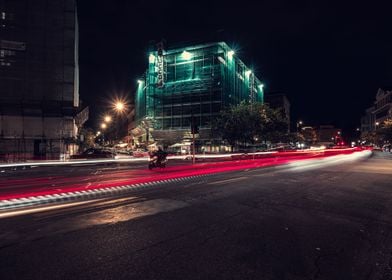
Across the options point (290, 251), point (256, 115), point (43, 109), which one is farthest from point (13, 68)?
point (290, 251)

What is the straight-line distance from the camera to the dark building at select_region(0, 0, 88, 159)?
4072cm

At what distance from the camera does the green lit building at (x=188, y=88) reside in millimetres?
55688

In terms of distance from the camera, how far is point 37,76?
140 ft

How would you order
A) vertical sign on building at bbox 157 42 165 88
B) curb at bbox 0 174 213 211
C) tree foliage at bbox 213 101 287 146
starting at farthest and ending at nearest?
1. vertical sign on building at bbox 157 42 165 88
2. tree foliage at bbox 213 101 287 146
3. curb at bbox 0 174 213 211

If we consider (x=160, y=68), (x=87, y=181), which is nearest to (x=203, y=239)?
(x=87, y=181)

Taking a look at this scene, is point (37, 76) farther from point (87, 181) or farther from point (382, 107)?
point (382, 107)

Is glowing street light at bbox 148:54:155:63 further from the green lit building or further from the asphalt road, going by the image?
the asphalt road

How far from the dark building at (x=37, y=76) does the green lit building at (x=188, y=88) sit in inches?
766

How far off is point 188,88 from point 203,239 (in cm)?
5390

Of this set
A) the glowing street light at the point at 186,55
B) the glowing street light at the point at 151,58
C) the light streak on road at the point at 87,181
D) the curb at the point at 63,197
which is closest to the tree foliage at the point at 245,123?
the glowing street light at the point at 186,55

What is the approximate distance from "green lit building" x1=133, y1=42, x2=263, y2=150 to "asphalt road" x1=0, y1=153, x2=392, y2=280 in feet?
148

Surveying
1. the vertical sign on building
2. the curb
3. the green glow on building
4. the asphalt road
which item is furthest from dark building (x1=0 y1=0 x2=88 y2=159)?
the asphalt road

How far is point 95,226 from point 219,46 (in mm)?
53721

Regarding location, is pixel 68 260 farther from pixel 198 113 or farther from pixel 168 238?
pixel 198 113
